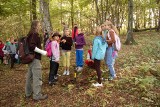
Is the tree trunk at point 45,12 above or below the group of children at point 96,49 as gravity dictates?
above

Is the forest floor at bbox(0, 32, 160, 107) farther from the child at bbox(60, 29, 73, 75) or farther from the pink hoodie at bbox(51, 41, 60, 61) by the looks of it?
the pink hoodie at bbox(51, 41, 60, 61)

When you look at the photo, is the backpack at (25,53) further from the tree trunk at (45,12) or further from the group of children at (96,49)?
the tree trunk at (45,12)

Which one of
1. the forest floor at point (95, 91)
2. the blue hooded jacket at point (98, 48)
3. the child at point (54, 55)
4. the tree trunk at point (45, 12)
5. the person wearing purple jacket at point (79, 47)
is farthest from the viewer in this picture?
the tree trunk at point (45, 12)

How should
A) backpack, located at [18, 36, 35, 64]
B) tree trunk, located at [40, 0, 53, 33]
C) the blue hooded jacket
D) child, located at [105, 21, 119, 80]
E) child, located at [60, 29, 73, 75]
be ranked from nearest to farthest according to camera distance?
backpack, located at [18, 36, 35, 64]
the blue hooded jacket
child, located at [105, 21, 119, 80]
child, located at [60, 29, 73, 75]
tree trunk, located at [40, 0, 53, 33]

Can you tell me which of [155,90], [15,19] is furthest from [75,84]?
[15,19]

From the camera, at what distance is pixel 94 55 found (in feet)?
23.1

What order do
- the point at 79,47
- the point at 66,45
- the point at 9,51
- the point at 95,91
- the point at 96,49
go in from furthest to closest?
the point at 9,51 < the point at 79,47 < the point at 66,45 < the point at 96,49 < the point at 95,91

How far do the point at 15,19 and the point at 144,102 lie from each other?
1933 cm

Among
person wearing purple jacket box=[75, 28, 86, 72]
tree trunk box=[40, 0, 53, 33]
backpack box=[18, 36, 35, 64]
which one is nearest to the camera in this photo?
backpack box=[18, 36, 35, 64]

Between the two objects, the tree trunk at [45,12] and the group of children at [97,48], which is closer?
the group of children at [97,48]

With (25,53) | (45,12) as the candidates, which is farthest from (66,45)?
(45,12)

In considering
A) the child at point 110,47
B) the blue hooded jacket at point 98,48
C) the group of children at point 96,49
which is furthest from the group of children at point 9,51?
the blue hooded jacket at point 98,48

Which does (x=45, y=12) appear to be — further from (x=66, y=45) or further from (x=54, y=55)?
(x=54, y=55)

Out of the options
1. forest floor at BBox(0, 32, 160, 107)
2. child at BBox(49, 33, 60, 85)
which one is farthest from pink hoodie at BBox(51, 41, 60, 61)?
forest floor at BBox(0, 32, 160, 107)
